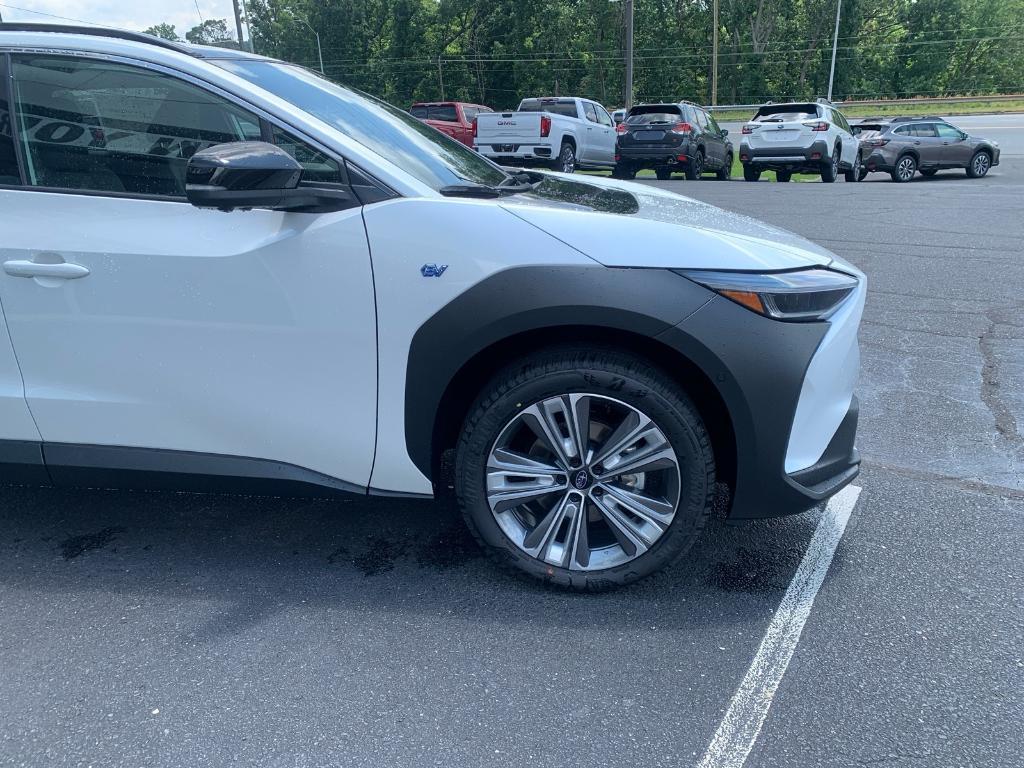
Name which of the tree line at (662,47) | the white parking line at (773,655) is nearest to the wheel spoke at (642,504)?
the white parking line at (773,655)

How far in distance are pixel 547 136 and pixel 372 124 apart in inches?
671

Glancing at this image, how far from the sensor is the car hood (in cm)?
251

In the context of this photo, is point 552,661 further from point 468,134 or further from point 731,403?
point 468,134

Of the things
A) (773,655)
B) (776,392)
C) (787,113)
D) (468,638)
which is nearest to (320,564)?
(468,638)

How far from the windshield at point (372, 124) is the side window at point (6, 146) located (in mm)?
697

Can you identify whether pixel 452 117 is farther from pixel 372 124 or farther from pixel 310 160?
pixel 310 160

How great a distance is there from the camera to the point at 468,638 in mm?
2598

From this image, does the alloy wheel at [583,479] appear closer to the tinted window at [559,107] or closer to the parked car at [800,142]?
the parked car at [800,142]

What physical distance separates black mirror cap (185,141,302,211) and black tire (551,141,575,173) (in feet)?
59.7

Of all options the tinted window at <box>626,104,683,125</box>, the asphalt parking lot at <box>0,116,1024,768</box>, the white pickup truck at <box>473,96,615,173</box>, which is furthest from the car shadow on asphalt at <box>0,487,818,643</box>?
the tinted window at <box>626,104,683,125</box>

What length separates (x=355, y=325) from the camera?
101 inches

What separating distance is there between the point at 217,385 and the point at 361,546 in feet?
2.87

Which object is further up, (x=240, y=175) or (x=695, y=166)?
(x=240, y=175)

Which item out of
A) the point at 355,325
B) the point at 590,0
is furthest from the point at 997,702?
the point at 590,0
